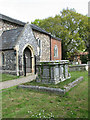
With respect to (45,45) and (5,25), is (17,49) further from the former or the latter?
(45,45)

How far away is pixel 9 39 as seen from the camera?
10883 mm

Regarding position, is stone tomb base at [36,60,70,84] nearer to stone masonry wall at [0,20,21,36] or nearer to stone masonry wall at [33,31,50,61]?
stone masonry wall at [0,20,21,36]

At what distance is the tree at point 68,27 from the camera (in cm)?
2539

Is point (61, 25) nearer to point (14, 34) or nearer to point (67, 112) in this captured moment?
point (14, 34)

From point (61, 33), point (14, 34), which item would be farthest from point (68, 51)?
point (14, 34)

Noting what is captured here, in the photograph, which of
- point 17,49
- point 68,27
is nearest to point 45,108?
point 17,49

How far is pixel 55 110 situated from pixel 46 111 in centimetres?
27

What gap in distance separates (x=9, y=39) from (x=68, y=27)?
18.8 metres

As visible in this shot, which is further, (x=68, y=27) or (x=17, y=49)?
(x=68, y=27)

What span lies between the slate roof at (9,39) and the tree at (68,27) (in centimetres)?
1504

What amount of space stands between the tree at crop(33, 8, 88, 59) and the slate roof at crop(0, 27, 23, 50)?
49.4ft

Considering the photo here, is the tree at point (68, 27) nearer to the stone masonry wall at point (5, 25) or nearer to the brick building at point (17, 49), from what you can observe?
the stone masonry wall at point (5, 25)

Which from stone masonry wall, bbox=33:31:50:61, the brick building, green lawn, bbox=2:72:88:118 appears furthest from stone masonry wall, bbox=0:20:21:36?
green lawn, bbox=2:72:88:118

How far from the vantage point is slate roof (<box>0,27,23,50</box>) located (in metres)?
10.3
